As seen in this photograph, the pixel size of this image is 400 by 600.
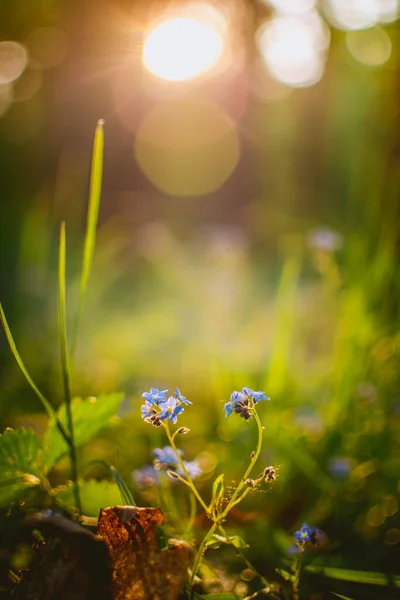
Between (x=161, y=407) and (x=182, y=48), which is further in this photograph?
(x=182, y=48)

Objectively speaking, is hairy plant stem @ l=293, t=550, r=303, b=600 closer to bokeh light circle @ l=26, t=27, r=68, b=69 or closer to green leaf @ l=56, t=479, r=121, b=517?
green leaf @ l=56, t=479, r=121, b=517

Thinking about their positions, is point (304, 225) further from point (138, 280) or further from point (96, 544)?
point (96, 544)

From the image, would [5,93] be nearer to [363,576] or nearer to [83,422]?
[83,422]

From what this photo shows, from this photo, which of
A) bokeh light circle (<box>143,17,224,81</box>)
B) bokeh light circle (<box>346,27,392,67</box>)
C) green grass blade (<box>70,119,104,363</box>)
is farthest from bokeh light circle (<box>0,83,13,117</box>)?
green grass blade (<box>70,119,104,363</box>)

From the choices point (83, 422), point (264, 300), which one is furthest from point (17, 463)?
point (264, 300)

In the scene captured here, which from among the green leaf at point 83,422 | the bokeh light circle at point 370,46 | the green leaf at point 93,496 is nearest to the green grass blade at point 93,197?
the green leaf at point 83,422

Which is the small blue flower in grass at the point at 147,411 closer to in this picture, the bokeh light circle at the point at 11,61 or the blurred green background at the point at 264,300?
the blurred green background at the point at 264,300
